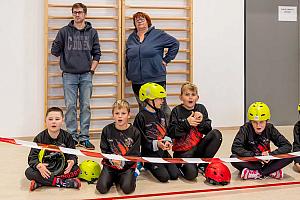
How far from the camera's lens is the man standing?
6484 mm

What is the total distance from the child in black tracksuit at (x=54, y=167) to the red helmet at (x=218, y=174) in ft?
4.06

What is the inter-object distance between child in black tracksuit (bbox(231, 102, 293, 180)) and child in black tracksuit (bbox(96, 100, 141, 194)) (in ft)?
3.51

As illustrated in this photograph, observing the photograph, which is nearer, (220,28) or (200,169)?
(200,169)

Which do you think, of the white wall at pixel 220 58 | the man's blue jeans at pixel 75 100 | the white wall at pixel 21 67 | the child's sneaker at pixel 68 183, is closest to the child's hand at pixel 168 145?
the child's sneaker at pixel 68 183

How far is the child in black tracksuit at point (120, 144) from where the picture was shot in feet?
14.2

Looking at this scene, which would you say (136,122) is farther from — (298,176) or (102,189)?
(298,176)

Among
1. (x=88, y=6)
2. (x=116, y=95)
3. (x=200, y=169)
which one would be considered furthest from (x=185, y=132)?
(x=88, y=6)

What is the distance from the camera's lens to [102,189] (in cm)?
415

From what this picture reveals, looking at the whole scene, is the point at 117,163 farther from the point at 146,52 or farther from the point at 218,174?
the point at 146,52

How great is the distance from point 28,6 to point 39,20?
252 millimetres

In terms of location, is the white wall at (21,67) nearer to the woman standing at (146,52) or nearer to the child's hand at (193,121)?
the woman standing at (146,52)

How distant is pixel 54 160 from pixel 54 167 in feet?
0.21

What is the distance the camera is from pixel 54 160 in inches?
172

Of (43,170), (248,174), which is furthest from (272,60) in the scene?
(43,170)
